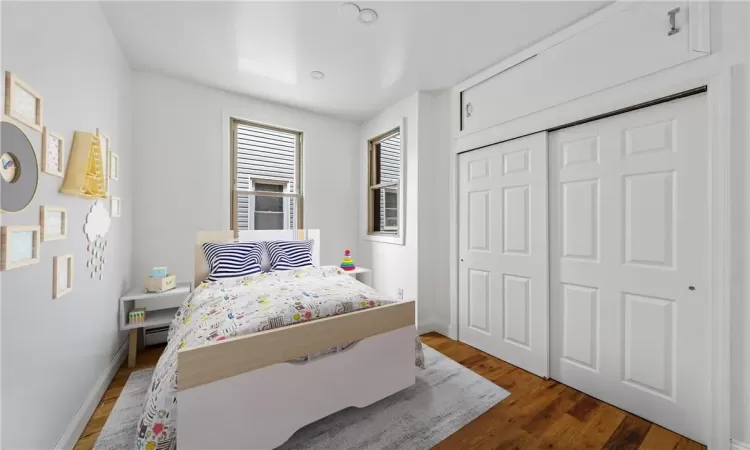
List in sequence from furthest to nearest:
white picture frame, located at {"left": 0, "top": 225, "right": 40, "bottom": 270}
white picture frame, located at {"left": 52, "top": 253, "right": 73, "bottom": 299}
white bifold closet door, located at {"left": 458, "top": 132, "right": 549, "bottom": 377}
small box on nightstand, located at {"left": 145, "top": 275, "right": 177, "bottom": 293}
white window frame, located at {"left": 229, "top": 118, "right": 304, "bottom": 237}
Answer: white window frame, located at {"left": 229, "top": 118, "right": 304, "bottom": 237} < small box on nightstand, located at {"left": 145, "top": 275, "right": 177, "bottom": 293} < white bifold closet door, located at {"left": 458, "top": 132, "right": 549, "bottom": 377} < white picture frame, located at {"left": 52, "top": 253, "right": 73, "bottom": 299} < white picture frame, located at {"left": 0, "top": 225, "right": 40, "bottom": 270}

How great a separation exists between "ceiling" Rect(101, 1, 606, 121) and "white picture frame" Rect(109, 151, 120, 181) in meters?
0.89

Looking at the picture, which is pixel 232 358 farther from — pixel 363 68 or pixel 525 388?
pixel 363 68

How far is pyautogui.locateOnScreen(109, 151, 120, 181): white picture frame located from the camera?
205 centimetres

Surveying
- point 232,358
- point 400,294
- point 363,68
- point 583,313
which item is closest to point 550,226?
point 583,313

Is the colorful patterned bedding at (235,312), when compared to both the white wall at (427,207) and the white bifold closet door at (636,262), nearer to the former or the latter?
the white wall at (427,207)

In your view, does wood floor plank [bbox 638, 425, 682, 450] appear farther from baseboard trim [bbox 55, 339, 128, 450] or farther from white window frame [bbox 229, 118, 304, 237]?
white window frame [bbox 229, 118, 304, 237]

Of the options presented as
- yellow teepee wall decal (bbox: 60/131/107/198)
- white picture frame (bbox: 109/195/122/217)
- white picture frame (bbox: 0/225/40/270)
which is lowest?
white picture frame (bbox: 0/225/40/270)

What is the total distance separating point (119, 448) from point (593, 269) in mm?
2927

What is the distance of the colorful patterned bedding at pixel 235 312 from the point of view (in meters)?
1.24

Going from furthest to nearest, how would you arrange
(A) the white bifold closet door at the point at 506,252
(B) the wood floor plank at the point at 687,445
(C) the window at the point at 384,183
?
1. (C) the window at the point at 384,183
2. (A) the white bifold closet door at the point at 506,252
3. (B) the wood floor plank at the point at 687,445

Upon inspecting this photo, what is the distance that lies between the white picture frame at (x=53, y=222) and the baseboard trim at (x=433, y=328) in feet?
8.95

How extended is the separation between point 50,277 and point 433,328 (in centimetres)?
290

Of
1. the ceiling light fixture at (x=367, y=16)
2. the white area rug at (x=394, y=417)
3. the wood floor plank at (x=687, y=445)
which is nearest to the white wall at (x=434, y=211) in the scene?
the white area rug at (x=394, y=417)

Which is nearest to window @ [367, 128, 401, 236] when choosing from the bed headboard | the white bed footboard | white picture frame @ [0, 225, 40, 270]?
the bed headboard
